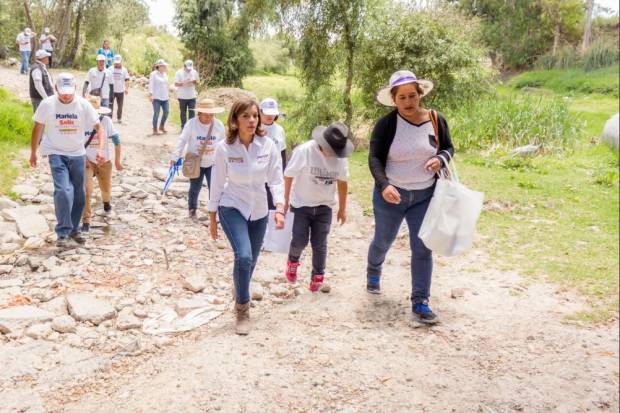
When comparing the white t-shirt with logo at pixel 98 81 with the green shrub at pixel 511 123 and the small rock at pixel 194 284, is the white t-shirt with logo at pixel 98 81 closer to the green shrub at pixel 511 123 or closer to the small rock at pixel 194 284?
the green shrub at pixel 511 123

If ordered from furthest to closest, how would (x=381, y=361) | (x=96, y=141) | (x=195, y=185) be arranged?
(x=195, y=185) < (x=96, y=141) < (x=381, y=361)

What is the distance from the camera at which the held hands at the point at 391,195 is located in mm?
4152

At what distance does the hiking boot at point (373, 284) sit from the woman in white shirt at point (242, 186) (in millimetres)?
1151

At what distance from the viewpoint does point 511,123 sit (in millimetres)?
11414

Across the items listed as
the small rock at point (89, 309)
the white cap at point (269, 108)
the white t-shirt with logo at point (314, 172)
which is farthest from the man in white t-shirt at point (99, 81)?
the white t-shirt with logo at point (314, 172)

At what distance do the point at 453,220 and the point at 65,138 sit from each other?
4212 mm

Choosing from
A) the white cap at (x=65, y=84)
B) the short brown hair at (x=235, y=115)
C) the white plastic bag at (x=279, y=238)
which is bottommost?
the white plastic bag at (x=279, y=238)

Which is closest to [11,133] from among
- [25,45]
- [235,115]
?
[25,45]

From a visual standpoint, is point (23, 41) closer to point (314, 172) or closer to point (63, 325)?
point (63, 325)

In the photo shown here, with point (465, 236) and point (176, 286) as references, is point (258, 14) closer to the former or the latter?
point (176, 286)

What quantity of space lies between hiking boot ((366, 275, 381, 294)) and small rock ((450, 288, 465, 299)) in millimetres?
658

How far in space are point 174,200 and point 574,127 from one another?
6264 millimetres

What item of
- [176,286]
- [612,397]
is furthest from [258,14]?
[612,397]

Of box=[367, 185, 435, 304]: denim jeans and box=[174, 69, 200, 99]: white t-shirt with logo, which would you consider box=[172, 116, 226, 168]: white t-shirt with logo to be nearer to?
box=[367, 185, 435, 304]: denim jeans
